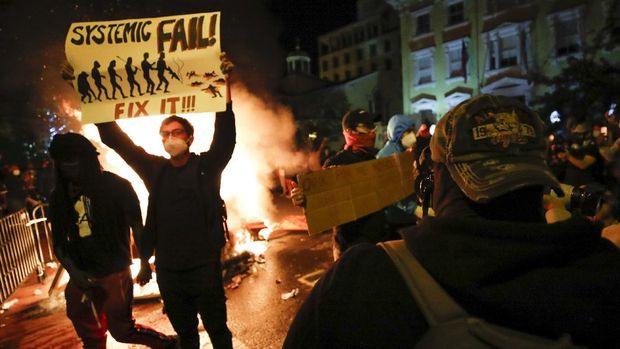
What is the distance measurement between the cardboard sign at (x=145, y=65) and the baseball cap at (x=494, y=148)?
226 centimetres

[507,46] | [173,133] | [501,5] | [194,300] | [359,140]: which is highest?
[501,5]

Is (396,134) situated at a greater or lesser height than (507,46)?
lesser

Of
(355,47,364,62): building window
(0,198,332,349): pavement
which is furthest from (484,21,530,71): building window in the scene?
(355,47,364,62): building window

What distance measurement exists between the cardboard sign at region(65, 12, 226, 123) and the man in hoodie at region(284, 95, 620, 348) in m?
2.43

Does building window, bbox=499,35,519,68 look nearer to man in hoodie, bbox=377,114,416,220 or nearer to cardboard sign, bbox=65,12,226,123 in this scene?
man in hoodie, bbox=377,114,416,220

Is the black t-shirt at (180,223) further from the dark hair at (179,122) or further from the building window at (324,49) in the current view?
the building window at (324,49)

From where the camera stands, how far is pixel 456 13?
24547 mm

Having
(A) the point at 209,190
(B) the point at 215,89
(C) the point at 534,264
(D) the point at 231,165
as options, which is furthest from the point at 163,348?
(D) the point at 231,165

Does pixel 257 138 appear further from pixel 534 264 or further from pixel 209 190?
pixel 534 264

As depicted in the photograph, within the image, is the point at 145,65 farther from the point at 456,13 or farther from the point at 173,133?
the point at 456,13

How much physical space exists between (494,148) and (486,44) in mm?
25422

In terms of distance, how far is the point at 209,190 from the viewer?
9.67 feet

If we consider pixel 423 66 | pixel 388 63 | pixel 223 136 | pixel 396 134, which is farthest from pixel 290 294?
pixel 388 63

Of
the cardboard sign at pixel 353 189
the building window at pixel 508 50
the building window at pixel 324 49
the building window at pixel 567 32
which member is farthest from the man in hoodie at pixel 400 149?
the building window at pixel 324 49
